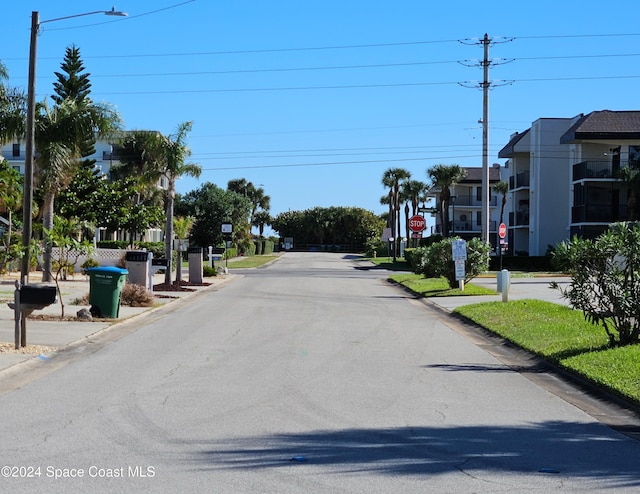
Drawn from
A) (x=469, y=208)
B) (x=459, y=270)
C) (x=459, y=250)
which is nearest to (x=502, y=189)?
(x=469, y=208)

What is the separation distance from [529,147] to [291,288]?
36.7 m

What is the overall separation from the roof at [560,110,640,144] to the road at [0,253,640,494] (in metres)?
42.6

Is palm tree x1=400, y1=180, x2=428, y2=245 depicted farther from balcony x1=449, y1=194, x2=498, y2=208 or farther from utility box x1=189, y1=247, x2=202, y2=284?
utility box x1=189, y1=247, x2=202, y2=284

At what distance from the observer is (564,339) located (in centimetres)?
1509

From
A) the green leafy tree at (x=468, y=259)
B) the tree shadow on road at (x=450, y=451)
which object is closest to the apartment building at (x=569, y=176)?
the green leafy tree at (x=468, y=259)

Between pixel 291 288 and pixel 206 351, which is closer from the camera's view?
pixel 206 351

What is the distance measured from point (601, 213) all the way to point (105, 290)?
42.2 m

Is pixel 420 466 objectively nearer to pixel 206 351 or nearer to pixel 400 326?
pixel 206 351

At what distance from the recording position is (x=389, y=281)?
43125 mm

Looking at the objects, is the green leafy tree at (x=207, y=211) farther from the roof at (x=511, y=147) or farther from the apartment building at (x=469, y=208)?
the roof at (x=511, y=147)

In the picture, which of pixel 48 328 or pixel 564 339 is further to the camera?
pixel 48 328

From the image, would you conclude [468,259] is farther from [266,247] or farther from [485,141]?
[266,247]

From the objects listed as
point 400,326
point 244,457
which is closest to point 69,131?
point 400,326

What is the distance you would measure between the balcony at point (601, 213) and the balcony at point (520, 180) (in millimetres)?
9920
